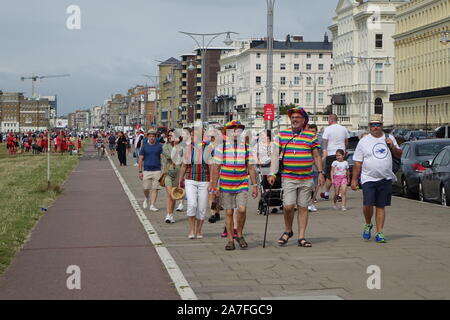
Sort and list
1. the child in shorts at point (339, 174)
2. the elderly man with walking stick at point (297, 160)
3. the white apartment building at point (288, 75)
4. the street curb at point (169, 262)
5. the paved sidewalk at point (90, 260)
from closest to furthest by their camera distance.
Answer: the street curb at point (169, 262)
the paved sidewalk at point (90, 260)
the elderly man with walking stick at point (297, 160)
the child in shorts at point (339, 174)
the white apartment building at point (288, 75)

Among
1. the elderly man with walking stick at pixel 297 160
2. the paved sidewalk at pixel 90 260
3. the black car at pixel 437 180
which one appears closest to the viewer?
the paved sidewalk at pixel 90 260

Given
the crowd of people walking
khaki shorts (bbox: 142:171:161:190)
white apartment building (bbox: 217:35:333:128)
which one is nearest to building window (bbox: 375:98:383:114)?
white apartment building (bbox: 217:35:333:128)

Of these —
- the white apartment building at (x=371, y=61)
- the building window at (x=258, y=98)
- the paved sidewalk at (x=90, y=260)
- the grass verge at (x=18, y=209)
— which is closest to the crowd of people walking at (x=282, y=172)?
the paved sidewalk at (x=90, y=260)

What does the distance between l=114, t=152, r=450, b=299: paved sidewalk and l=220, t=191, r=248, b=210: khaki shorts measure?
1.97 feet

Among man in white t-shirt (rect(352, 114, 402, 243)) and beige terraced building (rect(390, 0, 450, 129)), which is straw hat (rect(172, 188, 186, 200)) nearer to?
man in white t-shirt (rect(352, 114, 402, 243))

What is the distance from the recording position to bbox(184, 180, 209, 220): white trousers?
597 inches

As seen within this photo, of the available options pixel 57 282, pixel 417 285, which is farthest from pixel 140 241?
pixel 417 285

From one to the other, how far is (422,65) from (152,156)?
97.2 m

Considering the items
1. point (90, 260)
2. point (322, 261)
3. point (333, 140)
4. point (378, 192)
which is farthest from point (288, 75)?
point (322, 261)

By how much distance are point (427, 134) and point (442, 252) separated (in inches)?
2078

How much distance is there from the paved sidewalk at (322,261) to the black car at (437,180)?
2867mm

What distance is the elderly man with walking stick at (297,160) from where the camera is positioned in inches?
533

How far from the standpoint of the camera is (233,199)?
45.3ft

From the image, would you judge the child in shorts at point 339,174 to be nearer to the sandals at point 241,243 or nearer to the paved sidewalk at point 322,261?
the paved sidewalk at point 322,261
